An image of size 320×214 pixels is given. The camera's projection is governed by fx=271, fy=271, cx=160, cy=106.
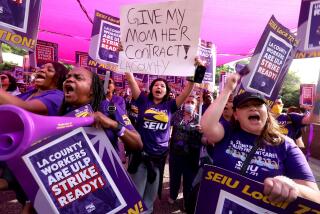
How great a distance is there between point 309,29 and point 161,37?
172 cm

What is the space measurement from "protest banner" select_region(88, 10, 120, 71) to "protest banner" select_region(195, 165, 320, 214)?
3.32 m

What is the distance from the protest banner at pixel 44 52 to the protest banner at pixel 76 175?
7.28m

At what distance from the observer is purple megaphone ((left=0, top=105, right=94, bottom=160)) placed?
3.88 ft

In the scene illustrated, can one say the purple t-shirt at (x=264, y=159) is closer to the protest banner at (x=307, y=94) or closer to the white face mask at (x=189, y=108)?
the white face mask at (x=189, y=108)

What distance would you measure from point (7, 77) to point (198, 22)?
3930 millimetres

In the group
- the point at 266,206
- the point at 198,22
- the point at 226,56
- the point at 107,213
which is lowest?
the point at 107,213

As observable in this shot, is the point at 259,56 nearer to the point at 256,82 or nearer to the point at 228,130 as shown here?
the point at 256,82

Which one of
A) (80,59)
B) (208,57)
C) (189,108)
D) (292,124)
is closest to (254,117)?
(189,108)

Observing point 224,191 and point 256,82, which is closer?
point 224,191

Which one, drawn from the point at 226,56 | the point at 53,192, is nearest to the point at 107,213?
the point at 53,192

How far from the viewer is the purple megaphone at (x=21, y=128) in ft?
3.88

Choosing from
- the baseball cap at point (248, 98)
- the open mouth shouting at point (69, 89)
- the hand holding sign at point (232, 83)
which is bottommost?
the open mouth shouting at point (69, 89)

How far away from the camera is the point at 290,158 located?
4.91 feet

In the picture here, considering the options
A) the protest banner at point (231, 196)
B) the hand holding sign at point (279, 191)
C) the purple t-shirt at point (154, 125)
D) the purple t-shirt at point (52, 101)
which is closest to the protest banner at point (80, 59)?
the purple t-shirt at point (154, 125)
